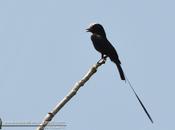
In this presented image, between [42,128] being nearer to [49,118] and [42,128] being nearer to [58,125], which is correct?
[49,118]

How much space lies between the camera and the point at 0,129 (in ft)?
9.65

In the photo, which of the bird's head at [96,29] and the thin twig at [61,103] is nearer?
the thin twig at [61,103]

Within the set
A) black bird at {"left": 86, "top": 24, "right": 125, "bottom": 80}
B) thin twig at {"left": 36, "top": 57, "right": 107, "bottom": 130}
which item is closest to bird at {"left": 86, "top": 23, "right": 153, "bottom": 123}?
black bird at {"left": 86, "top": 24, "right": 125, "bottom": 80}

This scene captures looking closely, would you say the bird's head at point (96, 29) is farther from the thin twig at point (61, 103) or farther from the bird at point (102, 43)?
the thin twig at point (61, 103)

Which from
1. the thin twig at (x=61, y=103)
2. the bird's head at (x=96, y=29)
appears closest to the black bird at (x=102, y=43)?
the bird's head at (x=96, y=29)

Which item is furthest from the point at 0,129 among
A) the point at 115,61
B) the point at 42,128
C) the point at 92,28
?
the point at 92,28

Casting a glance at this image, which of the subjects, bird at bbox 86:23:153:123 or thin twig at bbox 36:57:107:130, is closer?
thin twig at bbox 36:57:107:130

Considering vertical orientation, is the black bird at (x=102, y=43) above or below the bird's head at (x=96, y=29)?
below

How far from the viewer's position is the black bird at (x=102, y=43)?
304 inches

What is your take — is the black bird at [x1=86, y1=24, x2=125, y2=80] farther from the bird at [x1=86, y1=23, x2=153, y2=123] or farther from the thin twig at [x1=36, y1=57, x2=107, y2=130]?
the thin twig at [x1=36, y1=57, x2=107, y2=130]

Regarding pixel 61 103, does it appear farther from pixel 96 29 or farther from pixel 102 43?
pixel 96 29

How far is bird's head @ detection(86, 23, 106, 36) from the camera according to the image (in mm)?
8383

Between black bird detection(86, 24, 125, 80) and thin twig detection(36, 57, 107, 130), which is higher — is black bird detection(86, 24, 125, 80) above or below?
below

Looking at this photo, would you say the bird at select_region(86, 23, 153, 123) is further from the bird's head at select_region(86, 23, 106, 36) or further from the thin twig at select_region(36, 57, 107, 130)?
the thin twig at select_region(36, 57, 107, 130)
